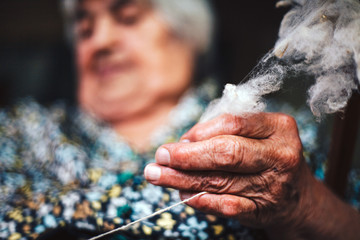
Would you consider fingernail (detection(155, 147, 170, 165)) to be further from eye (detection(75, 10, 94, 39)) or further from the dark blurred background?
the dark blurred background

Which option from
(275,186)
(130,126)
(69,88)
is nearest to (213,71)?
Answer: (130,126)

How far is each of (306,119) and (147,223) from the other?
0.80 m

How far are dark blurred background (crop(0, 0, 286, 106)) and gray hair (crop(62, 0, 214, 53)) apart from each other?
249 millimetres

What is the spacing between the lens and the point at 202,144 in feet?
1.75

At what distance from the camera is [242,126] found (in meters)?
0.55

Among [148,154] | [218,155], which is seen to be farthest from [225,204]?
[148,154]

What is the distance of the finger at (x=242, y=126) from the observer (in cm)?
56

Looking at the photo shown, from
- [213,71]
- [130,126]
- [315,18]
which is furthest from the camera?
[213,71]

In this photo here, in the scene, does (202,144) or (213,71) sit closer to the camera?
(202,144)

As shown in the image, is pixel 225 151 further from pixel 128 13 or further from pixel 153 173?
pixel 128 13

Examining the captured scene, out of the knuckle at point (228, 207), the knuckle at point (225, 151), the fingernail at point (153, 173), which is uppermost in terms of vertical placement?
the fingernail at point (153, 173)

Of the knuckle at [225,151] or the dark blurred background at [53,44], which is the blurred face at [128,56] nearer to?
the dark blurred background at [53,44]

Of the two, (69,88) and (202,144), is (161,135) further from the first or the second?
(69,88)

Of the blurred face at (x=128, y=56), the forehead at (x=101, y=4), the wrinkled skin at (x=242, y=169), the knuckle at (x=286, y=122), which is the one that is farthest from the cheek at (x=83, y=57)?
Result: the knuckle at (x=286, y=122)
